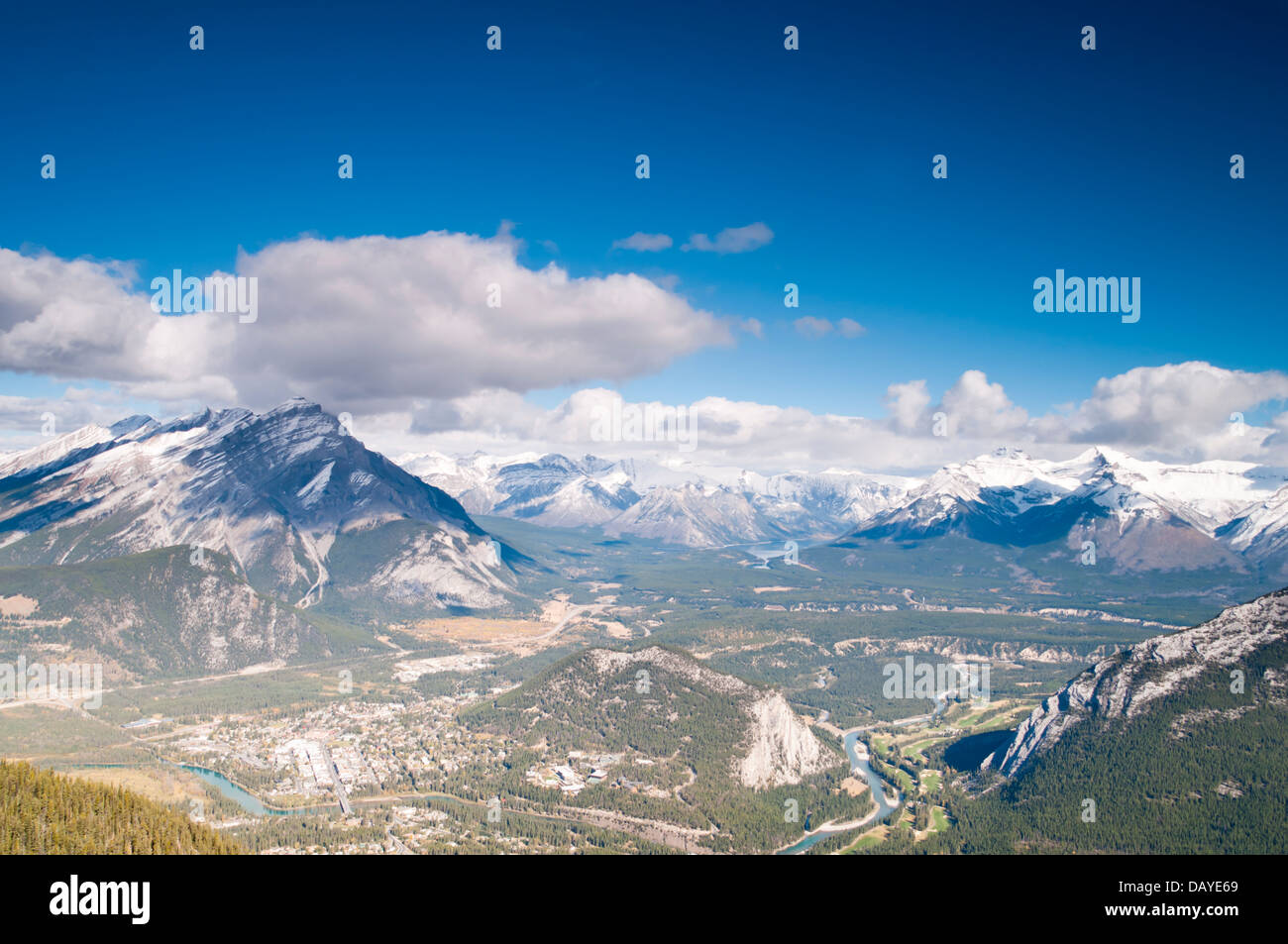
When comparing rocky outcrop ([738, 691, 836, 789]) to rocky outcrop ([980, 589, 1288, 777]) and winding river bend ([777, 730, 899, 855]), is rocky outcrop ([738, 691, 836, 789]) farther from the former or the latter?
rocky outcrop ([980, 589, 1288, 777])

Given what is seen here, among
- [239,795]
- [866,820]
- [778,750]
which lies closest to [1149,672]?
[866,820]

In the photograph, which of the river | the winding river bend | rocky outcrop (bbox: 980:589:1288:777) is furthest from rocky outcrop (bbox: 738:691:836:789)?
the river

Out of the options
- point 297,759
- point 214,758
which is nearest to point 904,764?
point 297,759

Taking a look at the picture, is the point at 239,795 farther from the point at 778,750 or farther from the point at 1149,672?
the point at 1149,672

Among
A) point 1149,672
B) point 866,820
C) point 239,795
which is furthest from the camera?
point 1149,672

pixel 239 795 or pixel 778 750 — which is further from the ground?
pixel 778 750

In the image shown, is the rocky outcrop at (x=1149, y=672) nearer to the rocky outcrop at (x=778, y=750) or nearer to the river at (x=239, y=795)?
the rocky outcrop at (x=778, y=750)

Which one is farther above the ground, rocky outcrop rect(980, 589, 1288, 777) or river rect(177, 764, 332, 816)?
rocky outcrop rect(980, 589, 1288, 777)

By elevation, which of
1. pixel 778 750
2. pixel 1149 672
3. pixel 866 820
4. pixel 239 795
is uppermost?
pixel 1149 672
